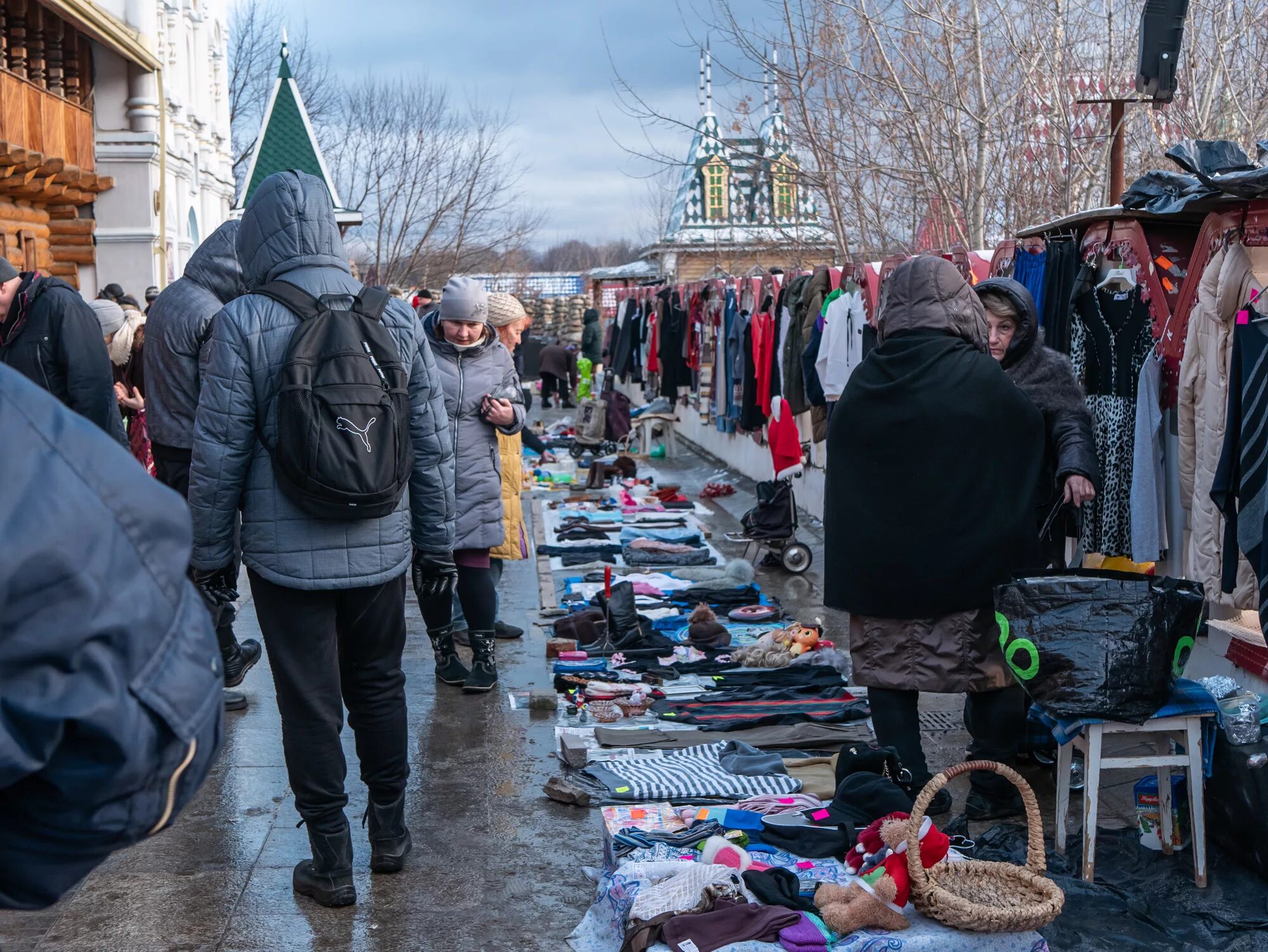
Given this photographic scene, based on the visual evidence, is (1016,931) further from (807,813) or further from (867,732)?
(867,732)

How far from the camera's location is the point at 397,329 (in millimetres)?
4164

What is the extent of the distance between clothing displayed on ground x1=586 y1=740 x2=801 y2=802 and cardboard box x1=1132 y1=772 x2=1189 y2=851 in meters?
1.24

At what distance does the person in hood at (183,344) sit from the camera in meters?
5.95

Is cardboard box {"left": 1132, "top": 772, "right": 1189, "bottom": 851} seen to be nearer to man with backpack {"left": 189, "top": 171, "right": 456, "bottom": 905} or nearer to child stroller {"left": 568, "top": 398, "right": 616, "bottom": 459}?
man with backpack {"left": 189, "top": 171, "right": 456, "bottom": 905}

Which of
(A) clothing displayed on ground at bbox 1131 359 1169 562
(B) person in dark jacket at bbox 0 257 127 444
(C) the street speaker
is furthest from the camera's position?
(C) the street speaker

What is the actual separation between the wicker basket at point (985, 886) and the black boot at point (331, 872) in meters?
1.71

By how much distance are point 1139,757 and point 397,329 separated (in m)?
2.67

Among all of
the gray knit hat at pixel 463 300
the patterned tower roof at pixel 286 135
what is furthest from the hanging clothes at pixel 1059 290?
the patterned tower roof at pixel 286 135

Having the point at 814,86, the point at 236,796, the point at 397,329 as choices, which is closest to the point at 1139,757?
the point at 397,329

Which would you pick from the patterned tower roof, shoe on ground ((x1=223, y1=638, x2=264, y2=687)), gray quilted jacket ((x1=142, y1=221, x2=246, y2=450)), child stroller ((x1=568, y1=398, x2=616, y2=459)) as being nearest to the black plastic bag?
gray quilted jacket ((x1=142, y1=221, x2=246, y2=450))

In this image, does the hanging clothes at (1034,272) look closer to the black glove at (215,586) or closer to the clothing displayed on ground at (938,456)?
the clothing displayed on ground at (938,456)

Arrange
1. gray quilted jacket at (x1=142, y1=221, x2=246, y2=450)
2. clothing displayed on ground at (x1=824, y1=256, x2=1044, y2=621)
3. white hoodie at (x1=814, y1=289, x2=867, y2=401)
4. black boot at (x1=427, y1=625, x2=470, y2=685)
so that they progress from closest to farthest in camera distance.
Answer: clothing displayed on ground at (x1=824, y1=256, x2=1044, y2=621)
gray quilted jacket at (x1=142, y1=221, x2=246, y2=450)
black boot at (x1=427, y1=625, x2=470, y2=685)
white hoodie at (x1=814, y1=289, x2=867, y2=401)

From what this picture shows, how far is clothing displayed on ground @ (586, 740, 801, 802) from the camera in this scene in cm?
504

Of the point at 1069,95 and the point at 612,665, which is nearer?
the point at 612,665
